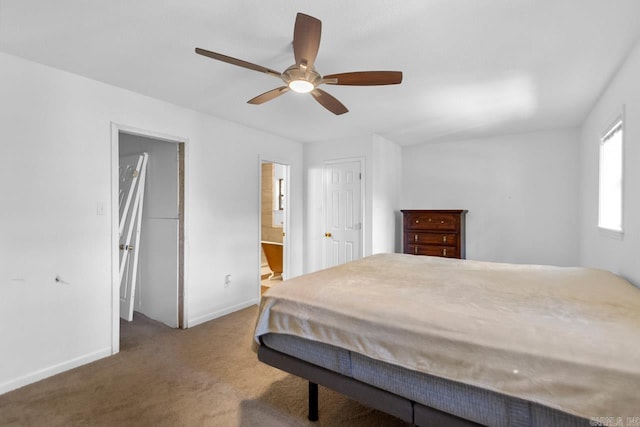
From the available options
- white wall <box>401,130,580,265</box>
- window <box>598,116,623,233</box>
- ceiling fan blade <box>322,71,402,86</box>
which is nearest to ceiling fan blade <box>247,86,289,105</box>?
ceiling fan blade <box>322,71,402,86</box>

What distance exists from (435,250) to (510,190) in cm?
135

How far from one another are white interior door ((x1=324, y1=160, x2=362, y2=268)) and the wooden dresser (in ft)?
2.38

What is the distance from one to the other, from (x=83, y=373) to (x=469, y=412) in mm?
2659

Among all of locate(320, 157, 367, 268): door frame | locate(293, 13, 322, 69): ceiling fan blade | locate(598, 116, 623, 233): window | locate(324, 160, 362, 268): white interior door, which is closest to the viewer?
locate(293, 13, 322, 69): ceiling fan blade

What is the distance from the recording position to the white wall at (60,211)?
212 centimetres

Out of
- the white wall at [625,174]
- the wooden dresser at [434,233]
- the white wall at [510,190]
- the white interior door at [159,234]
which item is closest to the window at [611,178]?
the white wall at [625,174]

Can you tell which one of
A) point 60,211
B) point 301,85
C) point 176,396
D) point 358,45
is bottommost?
point 176,396

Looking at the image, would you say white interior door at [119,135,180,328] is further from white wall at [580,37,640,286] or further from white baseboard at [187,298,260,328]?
white wall at [580,37,640,286]

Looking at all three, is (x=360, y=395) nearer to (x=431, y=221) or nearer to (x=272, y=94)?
(x=272, y=94)

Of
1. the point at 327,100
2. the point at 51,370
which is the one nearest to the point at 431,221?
the point at 327,100

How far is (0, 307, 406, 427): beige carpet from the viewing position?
182 cm

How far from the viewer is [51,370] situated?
2.29 meters

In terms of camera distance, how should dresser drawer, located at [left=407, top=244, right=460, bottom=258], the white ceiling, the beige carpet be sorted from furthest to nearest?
1. dresser drawer, located at [left=407, top=244, right=460, bottom=258]
2. the beige carpet
3. the white ceiling

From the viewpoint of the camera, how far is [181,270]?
3.22 meters
